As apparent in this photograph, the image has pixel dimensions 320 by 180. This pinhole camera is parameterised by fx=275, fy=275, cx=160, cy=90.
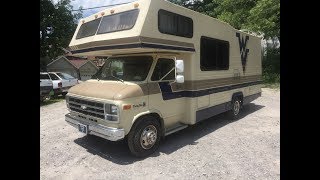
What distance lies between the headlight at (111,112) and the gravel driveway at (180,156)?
989 millimetres

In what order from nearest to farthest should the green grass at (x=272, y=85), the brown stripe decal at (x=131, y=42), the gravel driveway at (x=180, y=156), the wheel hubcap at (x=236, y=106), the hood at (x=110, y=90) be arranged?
1. the gravel driveway at (x=180, y=156)
2. the brown stripe decal at (x=131, y=42)
3. the hood at (x=110, y=90)
4. the wheel hubcap at (x=236, y=106)
5. the green grass at (x=272, y=85)

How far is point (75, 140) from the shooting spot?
736cm

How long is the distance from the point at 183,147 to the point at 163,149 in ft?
1.65

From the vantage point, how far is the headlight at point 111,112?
553 centimetres

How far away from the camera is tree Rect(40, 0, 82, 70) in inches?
1150

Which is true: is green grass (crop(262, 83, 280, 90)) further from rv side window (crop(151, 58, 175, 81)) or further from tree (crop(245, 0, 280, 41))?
rv side window (crop(151, 58, 175, 81))

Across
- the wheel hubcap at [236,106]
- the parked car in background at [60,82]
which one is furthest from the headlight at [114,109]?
the parked car in background at [60,82]

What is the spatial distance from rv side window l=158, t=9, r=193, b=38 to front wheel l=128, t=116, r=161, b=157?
202cm

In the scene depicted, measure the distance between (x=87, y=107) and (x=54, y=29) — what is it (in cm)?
2674

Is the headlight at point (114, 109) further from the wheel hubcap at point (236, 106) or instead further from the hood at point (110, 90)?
the wheel hubcap at point (236, 106)

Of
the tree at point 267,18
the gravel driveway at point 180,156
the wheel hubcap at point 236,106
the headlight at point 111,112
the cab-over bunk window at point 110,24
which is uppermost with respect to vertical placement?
the tree at point 267,18
